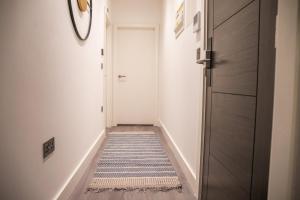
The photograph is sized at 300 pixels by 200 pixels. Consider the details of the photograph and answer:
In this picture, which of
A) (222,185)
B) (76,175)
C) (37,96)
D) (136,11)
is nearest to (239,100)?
(222,185)

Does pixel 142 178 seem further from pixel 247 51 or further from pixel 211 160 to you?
pixel 247 51

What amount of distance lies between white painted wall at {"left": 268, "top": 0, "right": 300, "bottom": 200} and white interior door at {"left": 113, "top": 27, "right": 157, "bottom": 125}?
353 cm

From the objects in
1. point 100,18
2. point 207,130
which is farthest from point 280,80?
point 100,18

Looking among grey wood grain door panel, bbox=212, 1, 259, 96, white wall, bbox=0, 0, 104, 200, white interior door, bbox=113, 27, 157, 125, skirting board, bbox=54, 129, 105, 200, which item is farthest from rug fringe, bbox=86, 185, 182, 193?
white interior door, bbox=113, 27, 157, 125

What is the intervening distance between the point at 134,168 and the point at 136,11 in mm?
3046

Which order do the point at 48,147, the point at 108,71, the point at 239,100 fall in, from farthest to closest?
1. the point at 108,71
2. the point at 48,147
3. the point at 239,100

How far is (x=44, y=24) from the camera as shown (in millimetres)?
1124

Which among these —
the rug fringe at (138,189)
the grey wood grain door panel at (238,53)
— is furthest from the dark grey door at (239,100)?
→ the rug fringe at (138,189)

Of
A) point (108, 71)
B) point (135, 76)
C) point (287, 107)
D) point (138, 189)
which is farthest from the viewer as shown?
point (135, 76)

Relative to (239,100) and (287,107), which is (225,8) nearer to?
(239,100)

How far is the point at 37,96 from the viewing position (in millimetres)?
1050

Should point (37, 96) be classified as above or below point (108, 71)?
below

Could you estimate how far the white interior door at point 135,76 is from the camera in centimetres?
406

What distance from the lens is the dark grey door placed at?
2.28ft
